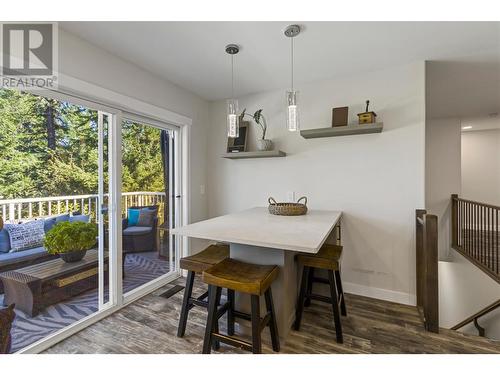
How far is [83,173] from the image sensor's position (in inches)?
80.5

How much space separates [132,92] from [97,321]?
7.05 ft

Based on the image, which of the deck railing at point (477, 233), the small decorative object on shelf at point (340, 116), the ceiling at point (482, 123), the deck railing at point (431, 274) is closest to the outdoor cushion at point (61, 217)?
the small decorative object on shelf at point (340, 116)

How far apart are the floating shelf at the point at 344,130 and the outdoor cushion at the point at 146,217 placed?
1977mm

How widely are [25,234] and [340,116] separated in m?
2.98

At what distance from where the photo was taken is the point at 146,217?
8.91 ft

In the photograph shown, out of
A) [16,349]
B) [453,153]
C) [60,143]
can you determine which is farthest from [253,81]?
[453,153]

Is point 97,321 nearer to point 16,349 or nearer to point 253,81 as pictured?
point 16,349

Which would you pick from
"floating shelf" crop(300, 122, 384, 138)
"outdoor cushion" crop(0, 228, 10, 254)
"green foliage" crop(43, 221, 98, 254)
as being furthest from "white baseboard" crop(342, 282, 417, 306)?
"outdoor cushion" crop(0, 228, 10, 254)

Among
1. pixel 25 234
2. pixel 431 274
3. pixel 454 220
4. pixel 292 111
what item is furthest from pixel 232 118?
pixel 454 220

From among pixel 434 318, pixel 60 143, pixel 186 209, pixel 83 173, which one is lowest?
pixel 434 318

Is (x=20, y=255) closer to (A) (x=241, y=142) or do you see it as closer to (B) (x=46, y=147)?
(B) (x=46, y=147)
